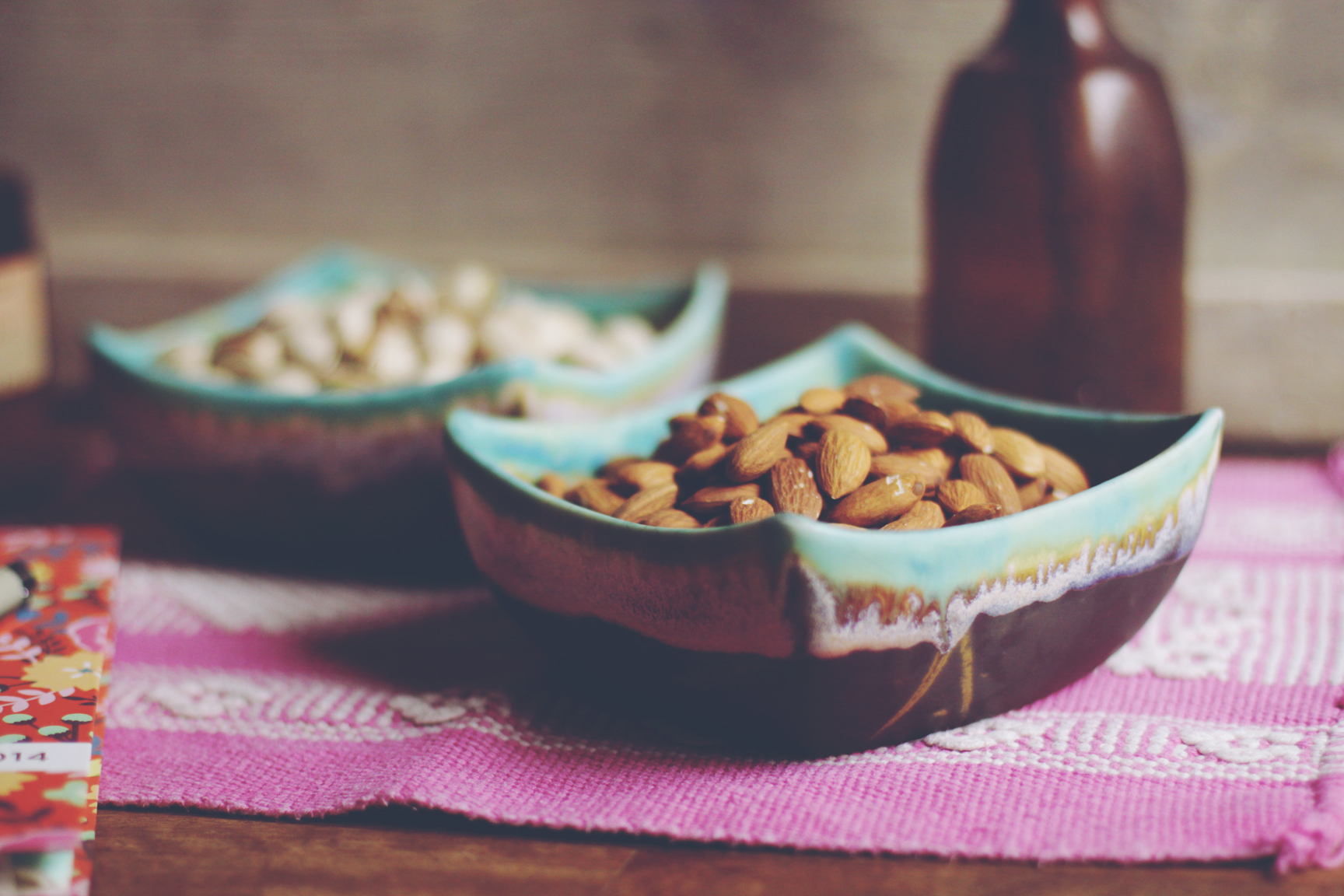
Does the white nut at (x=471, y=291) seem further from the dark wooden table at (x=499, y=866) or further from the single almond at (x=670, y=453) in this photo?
the dark wooden table at (x=499, y=866)

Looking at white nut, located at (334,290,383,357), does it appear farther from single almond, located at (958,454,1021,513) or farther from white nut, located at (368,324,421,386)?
single almond, located at (958,454,1021,513)

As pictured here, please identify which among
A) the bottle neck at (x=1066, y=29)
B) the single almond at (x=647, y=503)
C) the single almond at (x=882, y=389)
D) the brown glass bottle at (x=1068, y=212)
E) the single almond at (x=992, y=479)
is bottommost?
the single almond at (x=647, y=503)

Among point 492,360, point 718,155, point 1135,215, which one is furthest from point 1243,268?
point 492,360

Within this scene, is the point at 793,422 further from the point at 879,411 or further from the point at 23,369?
the point at 23,369

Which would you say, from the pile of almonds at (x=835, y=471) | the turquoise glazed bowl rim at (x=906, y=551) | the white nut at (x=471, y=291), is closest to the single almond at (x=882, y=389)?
the pile of almonds at (x=835, y=471)

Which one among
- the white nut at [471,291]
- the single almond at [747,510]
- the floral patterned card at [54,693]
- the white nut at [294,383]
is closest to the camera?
the floral patterned card at [54,693]

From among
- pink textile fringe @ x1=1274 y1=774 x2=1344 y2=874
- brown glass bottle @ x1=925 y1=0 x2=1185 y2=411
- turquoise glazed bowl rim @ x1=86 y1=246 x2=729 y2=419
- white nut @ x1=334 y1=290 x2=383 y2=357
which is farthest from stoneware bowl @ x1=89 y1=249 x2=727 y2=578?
pink textile fringe @ x1=1274 y1=774 x2=1344 y2=874

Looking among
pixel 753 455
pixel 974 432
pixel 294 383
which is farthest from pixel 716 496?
pixel 294 383
